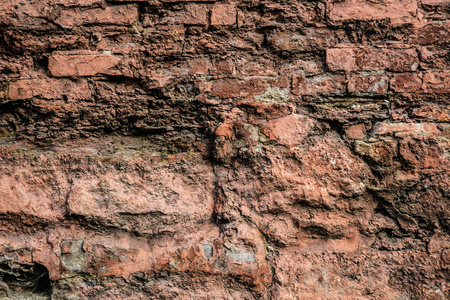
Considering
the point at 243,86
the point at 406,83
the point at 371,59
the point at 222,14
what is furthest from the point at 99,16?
the point at 406,83

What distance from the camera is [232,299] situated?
3.68 feet

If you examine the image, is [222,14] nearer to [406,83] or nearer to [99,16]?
[99,16]

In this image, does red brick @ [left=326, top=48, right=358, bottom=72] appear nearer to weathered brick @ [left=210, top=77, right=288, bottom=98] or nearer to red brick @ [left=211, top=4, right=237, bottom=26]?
weathered brick @ [left=210, top=77, right=288, bottom=98]

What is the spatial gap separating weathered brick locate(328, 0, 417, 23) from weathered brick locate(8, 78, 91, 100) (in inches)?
38.6

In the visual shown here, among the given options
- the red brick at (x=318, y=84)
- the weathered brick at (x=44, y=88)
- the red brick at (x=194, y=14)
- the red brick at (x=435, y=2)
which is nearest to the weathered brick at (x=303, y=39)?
the red brick at (x=318, y=84)

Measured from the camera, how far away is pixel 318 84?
1188 mm

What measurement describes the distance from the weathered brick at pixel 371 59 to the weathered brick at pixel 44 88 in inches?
37.0

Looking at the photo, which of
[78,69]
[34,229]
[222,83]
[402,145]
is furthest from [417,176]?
[34,229]

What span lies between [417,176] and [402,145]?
12cm

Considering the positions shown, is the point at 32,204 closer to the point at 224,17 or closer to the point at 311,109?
the point at 224,17

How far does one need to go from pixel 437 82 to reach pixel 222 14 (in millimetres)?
833

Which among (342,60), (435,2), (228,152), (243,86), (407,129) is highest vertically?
(435,2)

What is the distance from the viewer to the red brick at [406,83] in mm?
1173

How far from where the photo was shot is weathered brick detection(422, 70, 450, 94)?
1.17m
